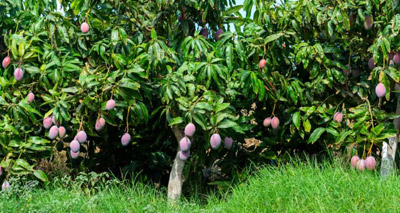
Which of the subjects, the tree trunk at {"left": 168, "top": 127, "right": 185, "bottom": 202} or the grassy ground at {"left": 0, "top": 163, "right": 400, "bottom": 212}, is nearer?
the grassy ground at {"left": 0, "top": 163, "right": 400, "bottom": 212}

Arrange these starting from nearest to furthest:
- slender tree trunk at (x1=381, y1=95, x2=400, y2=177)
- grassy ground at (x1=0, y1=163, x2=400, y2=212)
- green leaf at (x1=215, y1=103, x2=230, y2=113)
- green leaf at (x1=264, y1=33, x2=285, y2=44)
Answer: grassy ground at (x1=0, y1=163, x2=400, y2=212), green leaf at (x1=215, y1=103, x2=230, y2=113), green leaf at (x1=264, y1=33, x2=285, y2=44), slender tree trunk at (x1=381, y1=95, x2=400, y2=177)

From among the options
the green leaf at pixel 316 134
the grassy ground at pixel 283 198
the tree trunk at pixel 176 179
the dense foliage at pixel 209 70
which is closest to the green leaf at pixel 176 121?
the dense foliage at pixel 209 70

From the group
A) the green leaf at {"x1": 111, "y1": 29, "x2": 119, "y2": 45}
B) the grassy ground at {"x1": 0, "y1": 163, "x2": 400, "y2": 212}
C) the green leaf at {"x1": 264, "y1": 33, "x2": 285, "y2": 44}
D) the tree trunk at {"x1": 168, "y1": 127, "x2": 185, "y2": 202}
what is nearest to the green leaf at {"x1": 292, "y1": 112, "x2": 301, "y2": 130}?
the grassy ground at {"x1": 0, "y1": 163, "x2": 400, "y2": 212}

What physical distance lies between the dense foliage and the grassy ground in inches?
12.2

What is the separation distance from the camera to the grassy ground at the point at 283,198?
3055mm

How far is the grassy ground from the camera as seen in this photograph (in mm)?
3055

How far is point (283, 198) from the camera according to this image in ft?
10.6

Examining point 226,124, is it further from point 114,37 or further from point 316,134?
point 114,37

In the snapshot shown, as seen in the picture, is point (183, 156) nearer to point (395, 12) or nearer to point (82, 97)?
point (82, 97)

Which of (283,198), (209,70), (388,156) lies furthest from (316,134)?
(209,70)

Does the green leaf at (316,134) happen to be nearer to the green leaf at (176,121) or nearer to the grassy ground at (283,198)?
the grassy ground at (283,198)

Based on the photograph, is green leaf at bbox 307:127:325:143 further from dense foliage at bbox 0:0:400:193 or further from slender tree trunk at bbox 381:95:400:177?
slender tree trunk at bbox 381:95:400:177

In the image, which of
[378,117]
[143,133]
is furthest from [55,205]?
[378,117]

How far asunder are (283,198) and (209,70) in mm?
835
